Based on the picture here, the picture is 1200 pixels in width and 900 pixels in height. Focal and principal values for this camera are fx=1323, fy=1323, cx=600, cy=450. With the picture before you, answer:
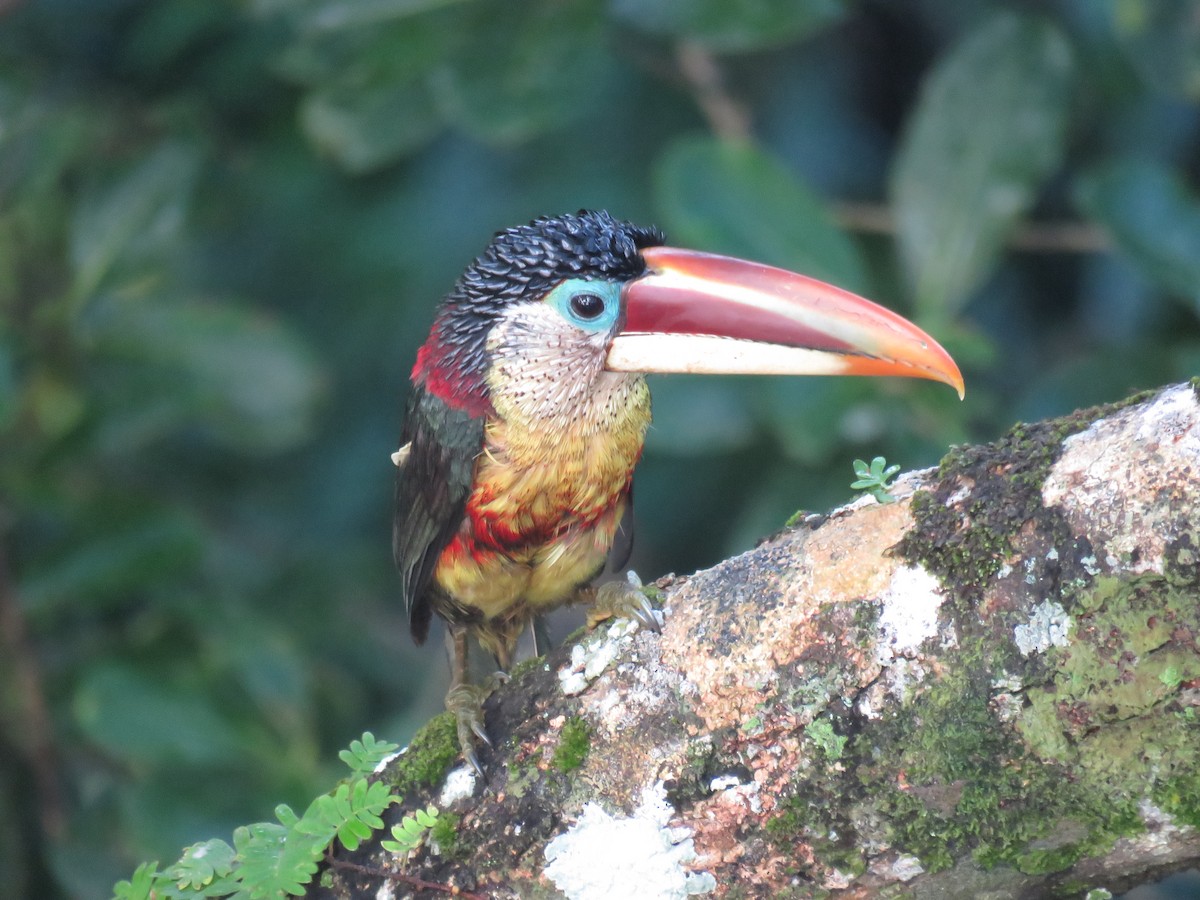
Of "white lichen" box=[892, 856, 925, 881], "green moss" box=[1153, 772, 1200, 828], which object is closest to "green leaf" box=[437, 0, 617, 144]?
"white lichen" box=[892, 856, 925, 881]

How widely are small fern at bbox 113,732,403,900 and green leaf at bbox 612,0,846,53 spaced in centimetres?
165

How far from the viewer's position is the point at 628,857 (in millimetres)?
1459

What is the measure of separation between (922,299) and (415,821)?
65.5 inches

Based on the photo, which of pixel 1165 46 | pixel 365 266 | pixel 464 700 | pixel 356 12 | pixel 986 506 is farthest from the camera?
pixel 365 266

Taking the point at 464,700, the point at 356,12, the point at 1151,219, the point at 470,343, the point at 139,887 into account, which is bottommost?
the point at 139,887

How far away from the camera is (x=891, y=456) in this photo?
2.76 m

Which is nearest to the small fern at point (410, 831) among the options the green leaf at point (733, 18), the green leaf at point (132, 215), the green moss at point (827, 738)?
the green moss at point (827, 738)

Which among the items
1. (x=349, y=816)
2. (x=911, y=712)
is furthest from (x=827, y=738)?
(x=349, y=816)

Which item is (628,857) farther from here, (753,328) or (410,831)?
(753,328)

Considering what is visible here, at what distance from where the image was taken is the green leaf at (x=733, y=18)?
2.62m

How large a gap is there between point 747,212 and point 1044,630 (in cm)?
159

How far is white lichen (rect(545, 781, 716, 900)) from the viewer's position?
144 cm

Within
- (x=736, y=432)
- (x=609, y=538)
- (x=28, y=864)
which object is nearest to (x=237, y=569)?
(x=28, y=864)

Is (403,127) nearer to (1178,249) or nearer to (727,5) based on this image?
(727,5)
